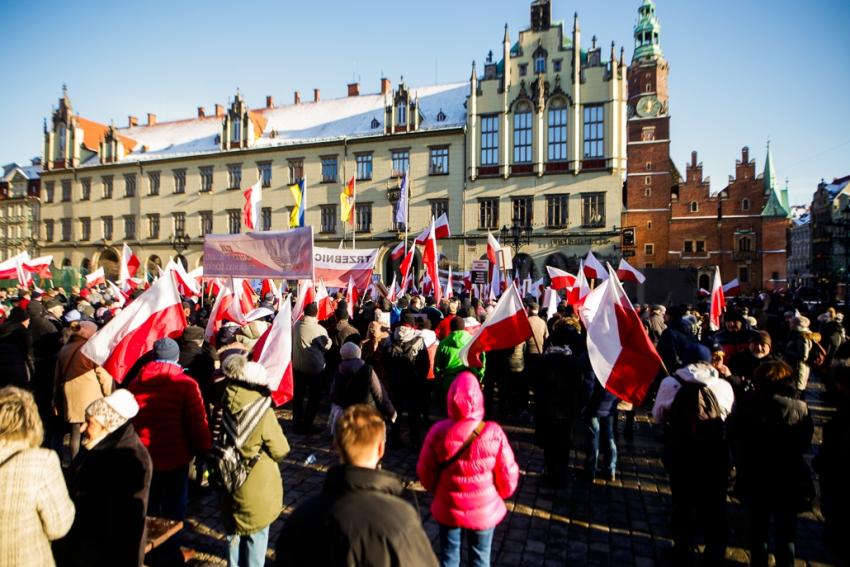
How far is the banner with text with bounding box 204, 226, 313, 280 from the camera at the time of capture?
7.39 m

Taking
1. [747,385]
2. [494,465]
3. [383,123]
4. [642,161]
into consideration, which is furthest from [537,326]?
[642,161]

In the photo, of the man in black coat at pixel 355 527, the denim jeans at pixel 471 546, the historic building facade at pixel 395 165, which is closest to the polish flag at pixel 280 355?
the denim jeans at pixel 471 546

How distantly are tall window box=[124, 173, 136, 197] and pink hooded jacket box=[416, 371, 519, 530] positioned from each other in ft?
159

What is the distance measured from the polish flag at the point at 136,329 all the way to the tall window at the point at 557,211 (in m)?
29.1

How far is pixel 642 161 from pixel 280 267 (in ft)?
128

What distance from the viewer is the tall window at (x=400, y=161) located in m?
35.2

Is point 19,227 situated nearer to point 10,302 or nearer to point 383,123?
point 383,123

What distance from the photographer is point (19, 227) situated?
50688 mm

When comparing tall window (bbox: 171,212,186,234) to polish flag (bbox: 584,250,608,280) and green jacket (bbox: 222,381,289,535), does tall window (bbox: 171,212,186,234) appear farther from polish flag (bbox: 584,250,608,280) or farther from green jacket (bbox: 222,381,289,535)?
green jacket (bbox: 222,381,289,535)

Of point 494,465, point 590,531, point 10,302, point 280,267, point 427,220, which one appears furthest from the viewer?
point 427,220

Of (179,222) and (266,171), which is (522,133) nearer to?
(266,171)

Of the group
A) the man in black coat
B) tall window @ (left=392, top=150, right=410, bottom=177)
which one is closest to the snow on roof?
tall window @ (left=392, top=150, right=410, bottom=177)

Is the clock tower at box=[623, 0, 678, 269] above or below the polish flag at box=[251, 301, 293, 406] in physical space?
above

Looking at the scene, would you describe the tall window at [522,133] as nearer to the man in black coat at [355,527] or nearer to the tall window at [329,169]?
the tall window at [329,169]
